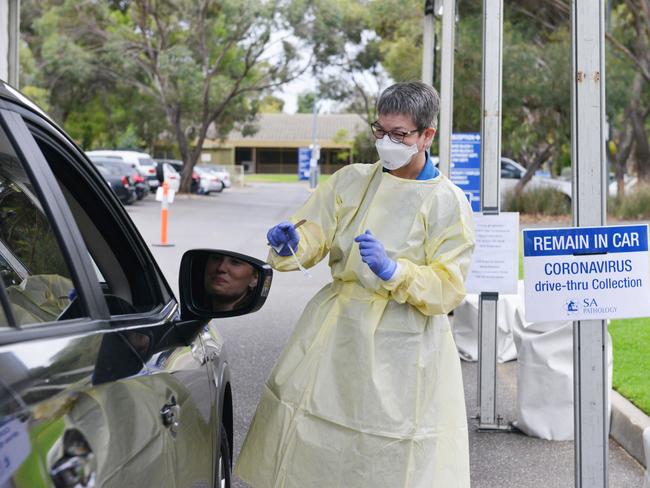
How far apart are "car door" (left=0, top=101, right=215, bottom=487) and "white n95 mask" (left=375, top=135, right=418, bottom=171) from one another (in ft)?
2.77

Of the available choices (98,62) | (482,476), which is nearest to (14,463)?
(482,476)

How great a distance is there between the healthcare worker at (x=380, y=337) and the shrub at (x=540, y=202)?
28022 mm

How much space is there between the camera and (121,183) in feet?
114

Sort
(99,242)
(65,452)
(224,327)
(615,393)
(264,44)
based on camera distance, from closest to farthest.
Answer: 1. (65,452)
2. (99,242)
3. (615,393)
4. (224,327)
5. (264,44)

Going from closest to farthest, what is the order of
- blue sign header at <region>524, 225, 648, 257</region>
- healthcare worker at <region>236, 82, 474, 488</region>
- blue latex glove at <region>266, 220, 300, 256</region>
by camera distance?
healthcare worker at <region>236, 82, 474, 488</region> → blue latex glove at <region>266, 220, 300, 256</region> → blue sign header at <region>524, 225, 648, 257</region>

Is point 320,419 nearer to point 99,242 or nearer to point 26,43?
point 99,242

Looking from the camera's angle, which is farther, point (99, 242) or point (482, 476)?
point (482, 476)

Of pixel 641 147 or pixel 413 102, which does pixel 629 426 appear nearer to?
pixel 413 102

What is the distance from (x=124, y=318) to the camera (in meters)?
2.60

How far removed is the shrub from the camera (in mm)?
30984

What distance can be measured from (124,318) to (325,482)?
3.39 ft

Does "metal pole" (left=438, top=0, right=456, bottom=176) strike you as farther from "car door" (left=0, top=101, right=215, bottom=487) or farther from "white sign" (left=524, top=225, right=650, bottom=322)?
"car door" (left=0, top=101, right=215, bottom=487)

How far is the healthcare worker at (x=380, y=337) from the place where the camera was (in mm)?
3227

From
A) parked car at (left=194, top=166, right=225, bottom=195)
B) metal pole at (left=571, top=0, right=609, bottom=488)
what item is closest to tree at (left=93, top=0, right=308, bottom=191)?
parked car at (left=194, top=166, right=225, bottom=195)
